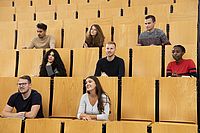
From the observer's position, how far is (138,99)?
4.67 feet

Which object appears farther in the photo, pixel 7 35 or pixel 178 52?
pixel 7 35

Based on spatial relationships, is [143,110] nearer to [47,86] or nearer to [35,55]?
[47,86]

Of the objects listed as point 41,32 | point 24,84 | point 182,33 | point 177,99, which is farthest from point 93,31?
point 177,99

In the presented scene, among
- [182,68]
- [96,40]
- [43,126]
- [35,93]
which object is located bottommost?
[43,126]

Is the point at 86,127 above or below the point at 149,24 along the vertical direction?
below

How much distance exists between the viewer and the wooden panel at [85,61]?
1.72 m

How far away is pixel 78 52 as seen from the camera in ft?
5.72

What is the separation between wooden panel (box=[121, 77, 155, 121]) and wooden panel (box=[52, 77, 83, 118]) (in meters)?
0.20

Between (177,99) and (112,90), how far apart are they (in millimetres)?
262

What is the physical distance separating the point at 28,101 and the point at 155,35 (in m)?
0.74

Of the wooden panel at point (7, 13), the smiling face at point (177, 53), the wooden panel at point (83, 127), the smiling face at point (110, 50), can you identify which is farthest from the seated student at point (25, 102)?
the wooden panel at point (7, 13)

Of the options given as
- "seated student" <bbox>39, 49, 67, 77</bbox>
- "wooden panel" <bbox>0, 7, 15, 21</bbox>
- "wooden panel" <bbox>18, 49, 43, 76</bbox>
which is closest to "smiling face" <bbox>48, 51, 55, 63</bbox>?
"seated student" <bbox>39, 49, 67, 77</bbox>

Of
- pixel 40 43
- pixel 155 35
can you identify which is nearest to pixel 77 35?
pixel 40 43

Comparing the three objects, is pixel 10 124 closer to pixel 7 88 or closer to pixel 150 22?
pixel 7 88
